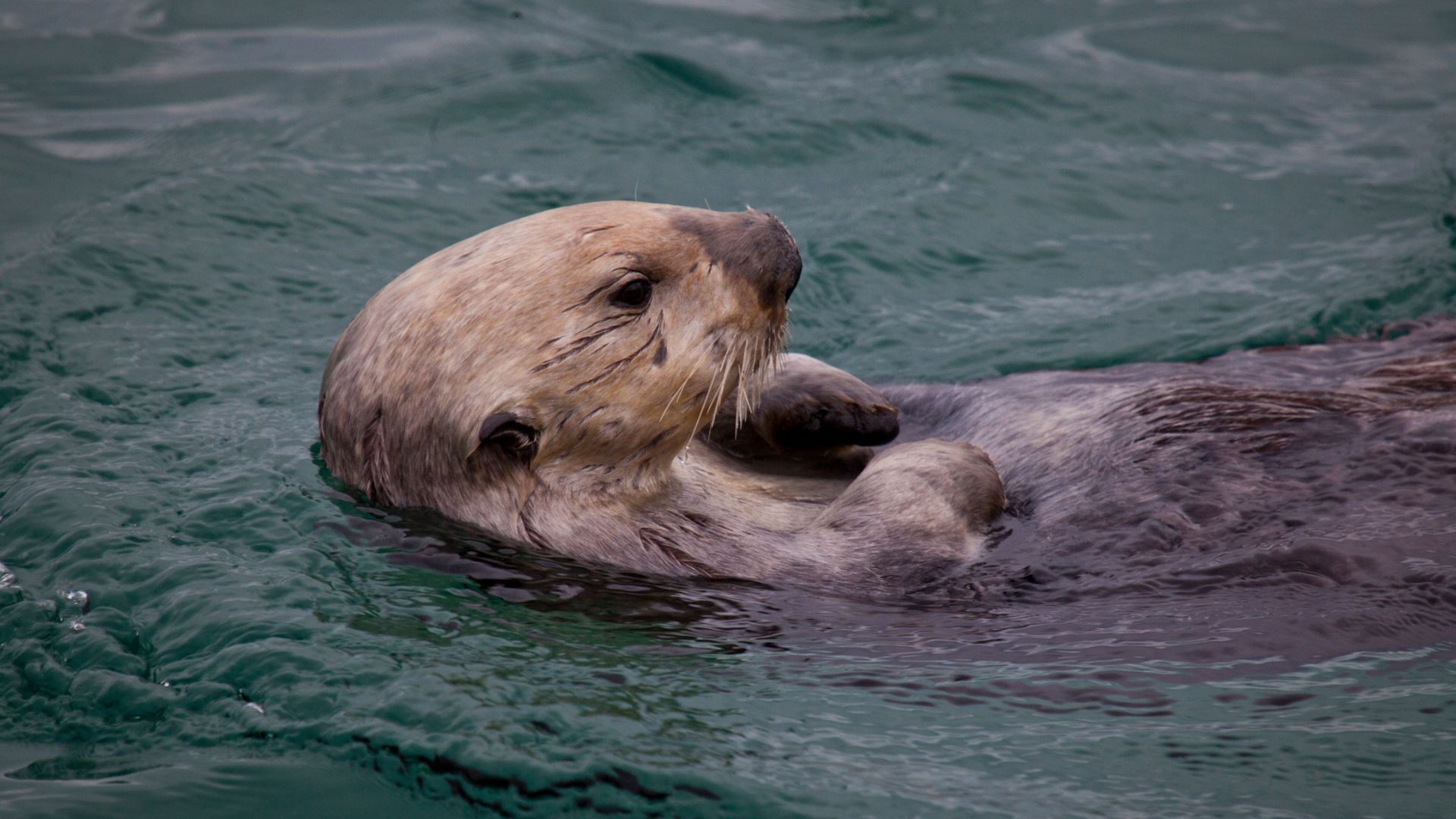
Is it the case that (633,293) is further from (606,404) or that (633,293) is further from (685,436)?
(685,436)

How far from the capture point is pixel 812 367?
4.29 meters

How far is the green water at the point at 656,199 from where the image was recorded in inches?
116

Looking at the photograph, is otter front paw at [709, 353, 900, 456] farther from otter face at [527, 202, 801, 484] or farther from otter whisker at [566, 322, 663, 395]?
otter whisker at [566, 322, 663, 395]

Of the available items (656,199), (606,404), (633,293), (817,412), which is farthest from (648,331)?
(656,199)

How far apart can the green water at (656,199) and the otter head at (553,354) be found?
240mm

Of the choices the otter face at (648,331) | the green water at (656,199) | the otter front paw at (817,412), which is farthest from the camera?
the otter front paw at (817,412)

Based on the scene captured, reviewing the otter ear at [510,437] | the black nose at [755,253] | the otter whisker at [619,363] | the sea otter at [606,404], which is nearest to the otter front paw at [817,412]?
the sea otter at [606,404]

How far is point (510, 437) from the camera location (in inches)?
137

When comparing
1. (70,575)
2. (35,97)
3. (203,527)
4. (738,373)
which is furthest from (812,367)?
(35,97)

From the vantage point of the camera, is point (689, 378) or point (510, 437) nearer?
point (510, 437)

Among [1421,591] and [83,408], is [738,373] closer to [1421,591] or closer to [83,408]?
[1421,591]

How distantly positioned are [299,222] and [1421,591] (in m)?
5.35

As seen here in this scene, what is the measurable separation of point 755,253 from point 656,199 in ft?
10.9

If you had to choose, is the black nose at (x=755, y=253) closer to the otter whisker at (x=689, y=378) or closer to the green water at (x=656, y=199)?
the otter whisker at (x=689, y=378)
